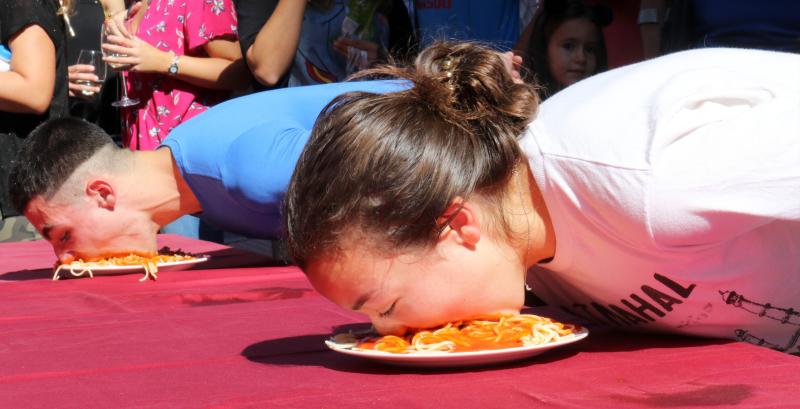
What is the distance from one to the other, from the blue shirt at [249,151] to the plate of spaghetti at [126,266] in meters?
0.16

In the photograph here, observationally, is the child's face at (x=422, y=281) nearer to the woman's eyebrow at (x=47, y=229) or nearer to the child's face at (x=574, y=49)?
the woman's eyebrow at (x=47, y=229)

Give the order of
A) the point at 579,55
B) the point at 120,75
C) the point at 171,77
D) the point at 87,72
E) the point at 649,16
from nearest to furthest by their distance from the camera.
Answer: the point at 649,16
the point at 579,55
the point at 171,77
the point at 120,75
the point at 87,72

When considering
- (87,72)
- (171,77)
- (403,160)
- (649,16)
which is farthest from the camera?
(87,72)

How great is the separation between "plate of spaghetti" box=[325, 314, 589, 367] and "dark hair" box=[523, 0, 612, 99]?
6.62 ft

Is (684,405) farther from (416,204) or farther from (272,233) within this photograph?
(272,233)

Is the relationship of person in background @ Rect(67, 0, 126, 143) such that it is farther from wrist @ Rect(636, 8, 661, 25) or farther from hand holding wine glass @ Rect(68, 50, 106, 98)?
wrist @ Rect(636, 8, 661, 25)

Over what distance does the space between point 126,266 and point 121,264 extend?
0.03 meters

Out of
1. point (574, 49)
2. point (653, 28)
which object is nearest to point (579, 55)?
point (574, 49)

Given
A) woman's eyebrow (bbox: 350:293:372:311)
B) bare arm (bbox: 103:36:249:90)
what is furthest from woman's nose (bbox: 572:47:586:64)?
woman's eyebrow (bbox: 350:293:372:311)

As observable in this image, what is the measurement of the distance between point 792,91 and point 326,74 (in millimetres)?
2571

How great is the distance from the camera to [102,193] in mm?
2766

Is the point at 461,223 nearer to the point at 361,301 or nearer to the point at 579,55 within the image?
the point at 361,301

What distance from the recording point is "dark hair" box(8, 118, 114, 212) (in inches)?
107

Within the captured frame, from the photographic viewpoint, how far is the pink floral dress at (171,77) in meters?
3.49
